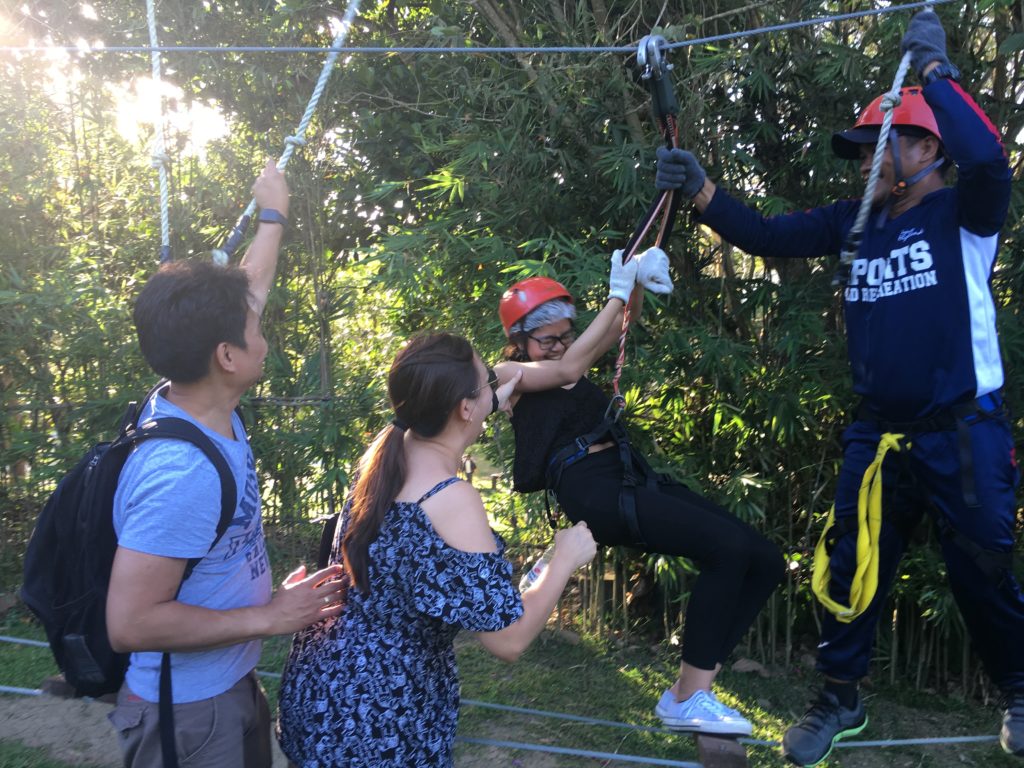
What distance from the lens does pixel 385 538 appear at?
168 cm

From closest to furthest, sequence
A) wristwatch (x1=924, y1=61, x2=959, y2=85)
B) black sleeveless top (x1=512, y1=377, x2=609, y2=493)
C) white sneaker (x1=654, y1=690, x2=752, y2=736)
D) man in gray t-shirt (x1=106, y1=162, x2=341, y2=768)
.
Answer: man in gray t-shirt (x1=106, y1=162, x2=341, y2=768), wristwatch (x1=924, y1=61, x2=959, y2=85), white sneaker (x1=654, y1=690, x2=752, y2=736), black sleeveless top (x1=512, y1=377, x2=609, y2=493)

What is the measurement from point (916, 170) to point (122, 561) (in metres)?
2.21

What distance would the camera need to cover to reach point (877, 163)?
7.55 feet

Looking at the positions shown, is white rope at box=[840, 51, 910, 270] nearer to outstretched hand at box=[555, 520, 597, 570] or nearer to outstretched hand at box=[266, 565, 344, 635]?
outstretched hand at box=[555, 520, 597, 570]

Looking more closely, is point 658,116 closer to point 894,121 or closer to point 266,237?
point 894,121

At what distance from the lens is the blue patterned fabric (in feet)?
5.39

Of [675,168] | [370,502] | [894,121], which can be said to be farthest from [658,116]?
[370,502]

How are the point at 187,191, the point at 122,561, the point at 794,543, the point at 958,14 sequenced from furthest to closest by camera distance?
the point at 187,191
the point at 794,543
the point at 958,14
the point at 122,561

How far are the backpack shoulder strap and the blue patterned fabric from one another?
28cm

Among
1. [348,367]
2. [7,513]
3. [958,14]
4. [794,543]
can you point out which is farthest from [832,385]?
[7,513]

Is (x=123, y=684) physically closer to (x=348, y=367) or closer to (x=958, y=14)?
(x=348, y=367)

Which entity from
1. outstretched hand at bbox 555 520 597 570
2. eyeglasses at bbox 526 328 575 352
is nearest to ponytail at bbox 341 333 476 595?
outstretched hand at bbox 555 520 597 570

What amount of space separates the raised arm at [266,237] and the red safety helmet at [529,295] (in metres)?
0.81

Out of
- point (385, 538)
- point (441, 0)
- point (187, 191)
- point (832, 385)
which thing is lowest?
point (385, 538)
